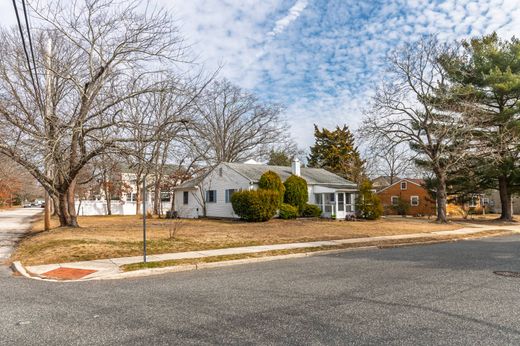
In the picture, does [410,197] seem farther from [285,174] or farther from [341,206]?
[285,174]

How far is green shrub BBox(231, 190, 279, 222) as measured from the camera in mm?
26562

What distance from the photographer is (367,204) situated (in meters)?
30.3

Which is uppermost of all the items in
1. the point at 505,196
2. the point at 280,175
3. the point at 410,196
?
the point at 280,175

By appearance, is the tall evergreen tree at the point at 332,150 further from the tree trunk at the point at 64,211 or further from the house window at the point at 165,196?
the tree trunk at the point at 64,211

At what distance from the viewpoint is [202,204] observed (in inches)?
1335

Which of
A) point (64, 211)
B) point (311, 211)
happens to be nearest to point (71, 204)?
point (64, 211)

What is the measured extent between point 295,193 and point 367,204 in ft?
18.3

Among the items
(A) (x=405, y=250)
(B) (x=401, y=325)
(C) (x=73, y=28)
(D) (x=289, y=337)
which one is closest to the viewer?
(D) (x=289, y=337)

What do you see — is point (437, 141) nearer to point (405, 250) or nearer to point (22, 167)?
point (405, 250)

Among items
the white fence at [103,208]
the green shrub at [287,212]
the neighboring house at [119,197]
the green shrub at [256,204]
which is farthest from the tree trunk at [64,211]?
the white fence at [103,208]

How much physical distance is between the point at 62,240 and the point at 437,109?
85.1 feet

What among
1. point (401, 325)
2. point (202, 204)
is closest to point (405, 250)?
point (401, 325)

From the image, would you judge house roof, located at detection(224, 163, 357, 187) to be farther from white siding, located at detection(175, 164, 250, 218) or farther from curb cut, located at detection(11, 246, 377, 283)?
curb cut, located at detection(11, 246, 377, 283)

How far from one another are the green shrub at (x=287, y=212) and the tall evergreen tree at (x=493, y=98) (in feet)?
43.3
